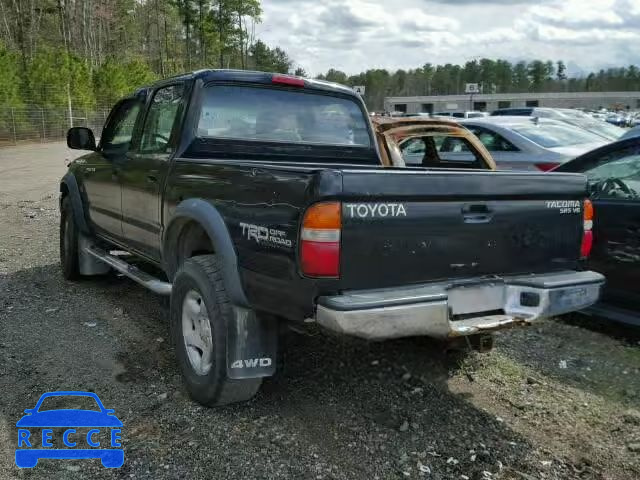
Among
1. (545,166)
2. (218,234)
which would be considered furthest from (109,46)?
(218,234)

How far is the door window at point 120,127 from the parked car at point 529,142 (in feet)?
18.1

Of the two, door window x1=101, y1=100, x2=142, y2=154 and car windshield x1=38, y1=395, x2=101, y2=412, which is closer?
car windshield x1=38, y1=395, x2=101, y2=412

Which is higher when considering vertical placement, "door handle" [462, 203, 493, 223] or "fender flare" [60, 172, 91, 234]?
"door handle" [462, 203, 493, 223]

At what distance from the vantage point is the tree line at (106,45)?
3225 centimetres

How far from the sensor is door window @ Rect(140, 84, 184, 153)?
14.9 ft

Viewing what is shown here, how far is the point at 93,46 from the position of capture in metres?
48.7

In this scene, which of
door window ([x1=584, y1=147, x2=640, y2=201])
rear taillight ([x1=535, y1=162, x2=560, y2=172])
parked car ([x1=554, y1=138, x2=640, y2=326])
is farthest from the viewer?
rear taillight ([x1=535, y1=162, x2=560, y2=172])

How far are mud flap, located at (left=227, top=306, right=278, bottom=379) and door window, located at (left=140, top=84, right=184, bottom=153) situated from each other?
1.59 metres

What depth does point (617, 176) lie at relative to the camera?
16.4 ft

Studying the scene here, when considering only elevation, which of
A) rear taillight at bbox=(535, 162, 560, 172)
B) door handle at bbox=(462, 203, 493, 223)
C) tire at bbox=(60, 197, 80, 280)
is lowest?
tire at bbox=(60, 197, 80, 280)

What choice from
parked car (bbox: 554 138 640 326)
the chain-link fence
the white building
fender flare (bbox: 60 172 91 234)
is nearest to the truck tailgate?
parked car (bbox: 554 138 640 326)

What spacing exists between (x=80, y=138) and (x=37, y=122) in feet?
93.5

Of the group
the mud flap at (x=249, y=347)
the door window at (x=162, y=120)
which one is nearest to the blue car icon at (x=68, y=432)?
the mud flap at (x=249, y=347)

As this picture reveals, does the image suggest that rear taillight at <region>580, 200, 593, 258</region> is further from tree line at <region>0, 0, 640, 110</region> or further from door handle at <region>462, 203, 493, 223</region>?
tree line at <region>0, 0, 640, 110</region>
